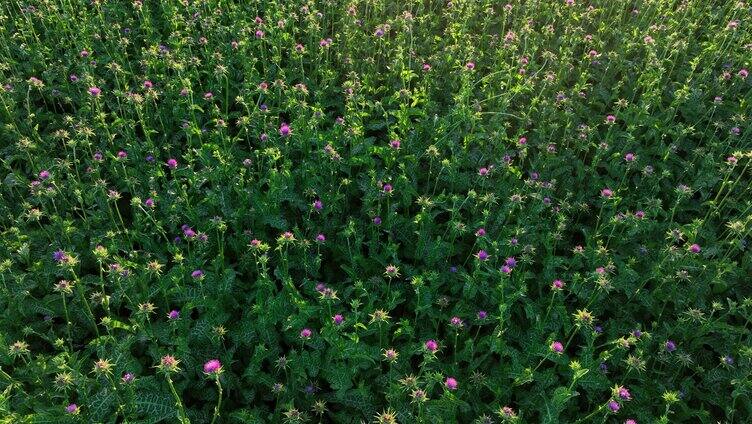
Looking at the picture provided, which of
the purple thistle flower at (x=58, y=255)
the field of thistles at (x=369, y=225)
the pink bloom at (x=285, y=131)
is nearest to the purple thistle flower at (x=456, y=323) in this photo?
the field of thistles at (x=369, y=225)

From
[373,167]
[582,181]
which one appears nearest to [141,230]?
[373,167]

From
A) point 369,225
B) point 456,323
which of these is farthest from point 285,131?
point 456,323

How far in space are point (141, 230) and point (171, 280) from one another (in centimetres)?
56

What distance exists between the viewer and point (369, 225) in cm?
350

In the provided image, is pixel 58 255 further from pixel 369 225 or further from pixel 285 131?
pixel 369 225

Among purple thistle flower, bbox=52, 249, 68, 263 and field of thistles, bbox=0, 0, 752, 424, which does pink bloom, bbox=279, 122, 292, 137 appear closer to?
field of thistles, bbox=0, 0, 752, 424

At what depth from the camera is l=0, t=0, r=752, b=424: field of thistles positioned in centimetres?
279

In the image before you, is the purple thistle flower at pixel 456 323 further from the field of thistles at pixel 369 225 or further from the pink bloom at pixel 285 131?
the pink bloom at pixel 285 131

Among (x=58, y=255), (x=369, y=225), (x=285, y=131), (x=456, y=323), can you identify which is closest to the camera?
(x=456, y=323)

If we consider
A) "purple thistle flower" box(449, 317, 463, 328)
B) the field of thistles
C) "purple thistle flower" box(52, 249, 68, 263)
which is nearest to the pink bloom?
the field of thistles

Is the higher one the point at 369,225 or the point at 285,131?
the point at 285,131

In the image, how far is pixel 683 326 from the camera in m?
3.06

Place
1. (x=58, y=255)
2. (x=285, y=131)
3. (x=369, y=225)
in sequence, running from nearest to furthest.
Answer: (x=58, y=255) → (x=369, y=225) → (x=285, y=131)

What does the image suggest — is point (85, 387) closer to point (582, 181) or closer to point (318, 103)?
point (318, 103)
